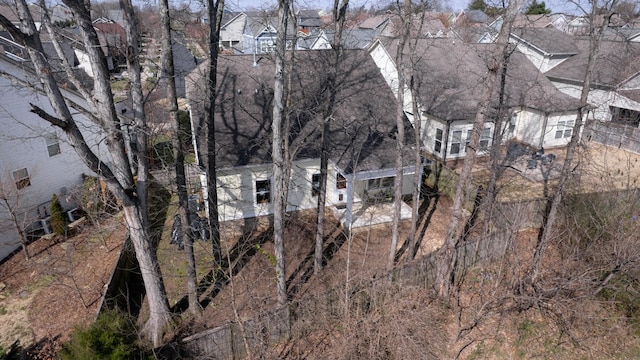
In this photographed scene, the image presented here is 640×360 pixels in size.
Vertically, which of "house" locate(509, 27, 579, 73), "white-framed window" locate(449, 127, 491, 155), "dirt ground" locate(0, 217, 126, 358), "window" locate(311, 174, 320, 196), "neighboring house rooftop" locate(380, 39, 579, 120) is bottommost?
"dirt ground" locate(0, 217, 126, 358)

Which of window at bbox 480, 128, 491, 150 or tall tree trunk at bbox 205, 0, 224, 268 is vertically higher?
tall tree trunk at bbox 205, 0, 224, 268

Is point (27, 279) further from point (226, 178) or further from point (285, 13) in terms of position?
point (285, 13)

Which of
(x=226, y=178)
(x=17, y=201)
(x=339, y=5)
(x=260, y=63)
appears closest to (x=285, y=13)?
(x=339, y=5)

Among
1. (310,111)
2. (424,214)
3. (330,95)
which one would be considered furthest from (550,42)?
(330,95)

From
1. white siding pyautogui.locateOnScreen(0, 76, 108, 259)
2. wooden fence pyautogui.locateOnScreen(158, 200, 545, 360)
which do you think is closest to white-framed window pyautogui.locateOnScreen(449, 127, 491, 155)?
wooden fence pyautogui.locateOnScreen(158, 200, 545, 360)

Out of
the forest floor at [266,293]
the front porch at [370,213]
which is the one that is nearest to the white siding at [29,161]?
the forest floor at [266,293]

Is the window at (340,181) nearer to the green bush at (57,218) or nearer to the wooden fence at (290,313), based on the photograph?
the wooden fence at (290,313)

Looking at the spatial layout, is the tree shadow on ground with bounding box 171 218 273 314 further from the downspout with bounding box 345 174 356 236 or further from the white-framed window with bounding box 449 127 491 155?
the white-framed window with bounding box 449 127 491 155

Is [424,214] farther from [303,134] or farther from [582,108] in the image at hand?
[582,108]
